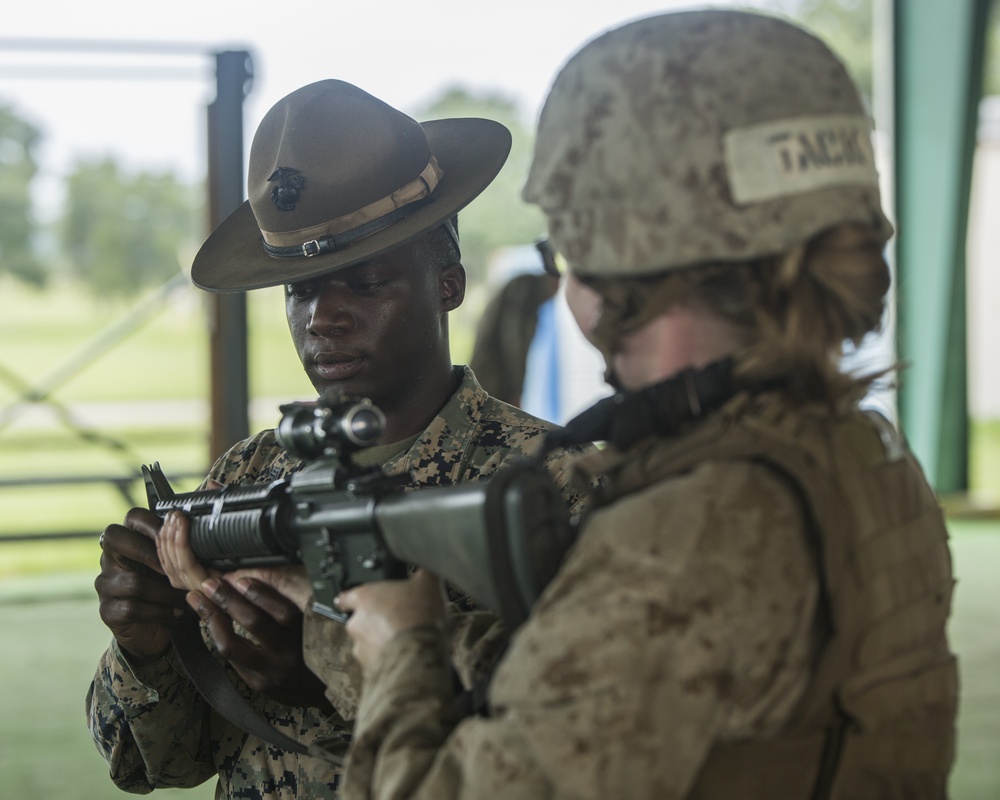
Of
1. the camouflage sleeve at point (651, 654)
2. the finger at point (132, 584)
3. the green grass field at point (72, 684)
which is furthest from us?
the green grass field at point (72, 684)

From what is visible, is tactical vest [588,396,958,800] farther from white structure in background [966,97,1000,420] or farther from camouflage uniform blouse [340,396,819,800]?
white structure in background [966,97,1000,420]

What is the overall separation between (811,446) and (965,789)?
343cm

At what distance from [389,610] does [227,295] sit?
394cm

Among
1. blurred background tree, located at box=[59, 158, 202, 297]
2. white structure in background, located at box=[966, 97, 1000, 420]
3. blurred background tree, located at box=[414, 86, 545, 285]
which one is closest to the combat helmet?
blurred background tree, located at box=[59, 158, 202, 297]

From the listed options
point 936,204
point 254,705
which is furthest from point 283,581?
point 936,204

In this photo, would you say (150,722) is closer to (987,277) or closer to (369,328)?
(369,328)

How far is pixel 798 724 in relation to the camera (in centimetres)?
109

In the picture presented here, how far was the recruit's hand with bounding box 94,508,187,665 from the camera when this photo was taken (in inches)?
69.6

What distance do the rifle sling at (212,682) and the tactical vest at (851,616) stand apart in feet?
2.86

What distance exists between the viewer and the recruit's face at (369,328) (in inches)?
76.0

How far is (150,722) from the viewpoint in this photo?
1.90 m

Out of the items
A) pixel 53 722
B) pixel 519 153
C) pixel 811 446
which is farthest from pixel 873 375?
pixel 519 153

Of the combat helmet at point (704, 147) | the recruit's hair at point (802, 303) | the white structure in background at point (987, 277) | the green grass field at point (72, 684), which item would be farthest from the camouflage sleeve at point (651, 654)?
the white structure in background at point (987, 277)

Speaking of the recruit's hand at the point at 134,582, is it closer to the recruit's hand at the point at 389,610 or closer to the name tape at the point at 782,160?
the recruit's hand at the point at 389,610
